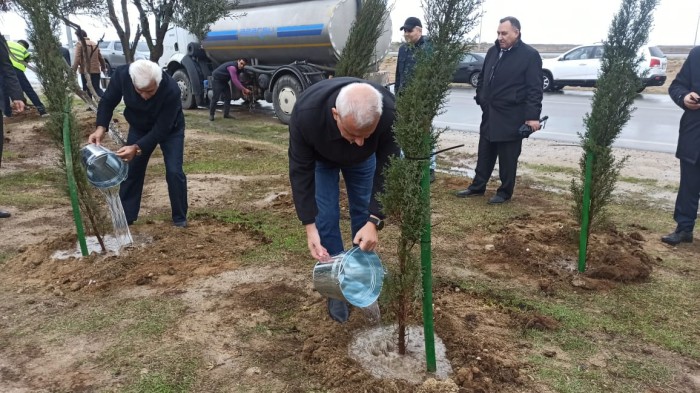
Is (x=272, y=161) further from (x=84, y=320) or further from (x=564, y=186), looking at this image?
(x=84, y=320)

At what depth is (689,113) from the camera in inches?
175

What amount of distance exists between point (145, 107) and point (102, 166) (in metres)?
0.58

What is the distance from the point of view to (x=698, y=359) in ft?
9.66

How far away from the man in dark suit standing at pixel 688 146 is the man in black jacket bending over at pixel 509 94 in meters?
1.29

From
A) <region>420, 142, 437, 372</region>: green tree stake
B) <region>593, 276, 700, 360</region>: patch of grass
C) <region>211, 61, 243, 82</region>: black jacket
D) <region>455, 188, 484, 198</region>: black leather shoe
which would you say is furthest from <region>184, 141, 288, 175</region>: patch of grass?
<region>420, 142, 437, 372</region>: green tree stake

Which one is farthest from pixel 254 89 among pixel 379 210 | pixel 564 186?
pixel 379 210

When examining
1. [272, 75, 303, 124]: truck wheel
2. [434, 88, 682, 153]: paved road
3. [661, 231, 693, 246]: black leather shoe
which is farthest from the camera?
[272, 75, 303, 124]: truck wheel

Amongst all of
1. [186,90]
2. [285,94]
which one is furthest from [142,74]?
[186,90]

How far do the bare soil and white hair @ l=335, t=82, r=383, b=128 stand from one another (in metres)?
1.29

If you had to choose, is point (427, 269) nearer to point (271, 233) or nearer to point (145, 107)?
point (271, 233)

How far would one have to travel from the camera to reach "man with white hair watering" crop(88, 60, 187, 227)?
4156 millimetres

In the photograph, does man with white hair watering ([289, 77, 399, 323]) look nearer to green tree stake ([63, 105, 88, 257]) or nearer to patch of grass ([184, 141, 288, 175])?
green tree stake ([63, 105, 88, 257])

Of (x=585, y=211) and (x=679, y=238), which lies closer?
(x=585, y=211)

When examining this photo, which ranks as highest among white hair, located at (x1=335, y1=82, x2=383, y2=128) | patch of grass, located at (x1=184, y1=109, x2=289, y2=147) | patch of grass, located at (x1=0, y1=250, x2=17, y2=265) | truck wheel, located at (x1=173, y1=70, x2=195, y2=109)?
white hair, located at (x1=335, y1=82, x2=383, y2=128)
